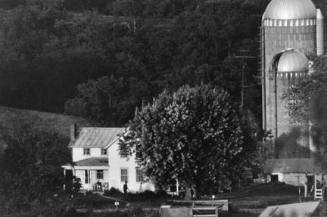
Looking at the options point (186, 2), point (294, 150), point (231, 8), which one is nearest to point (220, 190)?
point (294, 150)

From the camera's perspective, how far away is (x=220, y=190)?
243ft

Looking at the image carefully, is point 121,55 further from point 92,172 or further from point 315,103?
point 315,103

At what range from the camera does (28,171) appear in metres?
68.4

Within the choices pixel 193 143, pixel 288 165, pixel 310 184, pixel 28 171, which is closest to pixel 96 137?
pixel 288 165

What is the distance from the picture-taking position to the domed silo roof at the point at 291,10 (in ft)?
338

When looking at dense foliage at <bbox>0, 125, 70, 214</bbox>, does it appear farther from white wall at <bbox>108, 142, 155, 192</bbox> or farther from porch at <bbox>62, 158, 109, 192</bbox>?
porch at <bbox>62, 158, 109, 192</bbox>

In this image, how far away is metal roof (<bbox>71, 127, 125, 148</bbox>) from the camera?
8650cm

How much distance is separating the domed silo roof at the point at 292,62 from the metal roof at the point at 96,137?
13884 mm

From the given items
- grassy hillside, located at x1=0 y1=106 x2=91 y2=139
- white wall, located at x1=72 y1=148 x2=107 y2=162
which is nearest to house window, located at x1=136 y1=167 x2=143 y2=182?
white wall, located at x1=72 y1=148 x2=107 y2=162

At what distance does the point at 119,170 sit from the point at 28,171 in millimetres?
15266

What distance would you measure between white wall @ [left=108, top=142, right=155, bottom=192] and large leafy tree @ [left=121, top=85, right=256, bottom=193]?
6866 mm

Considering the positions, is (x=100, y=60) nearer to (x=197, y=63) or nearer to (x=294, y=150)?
(x=197, y=63)

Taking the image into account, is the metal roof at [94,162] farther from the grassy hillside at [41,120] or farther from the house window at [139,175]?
the grassy hillside at [41,120]

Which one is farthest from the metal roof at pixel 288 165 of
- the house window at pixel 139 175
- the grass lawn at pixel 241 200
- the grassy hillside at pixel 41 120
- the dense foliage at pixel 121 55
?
the dense foliage at pixel 121 55
